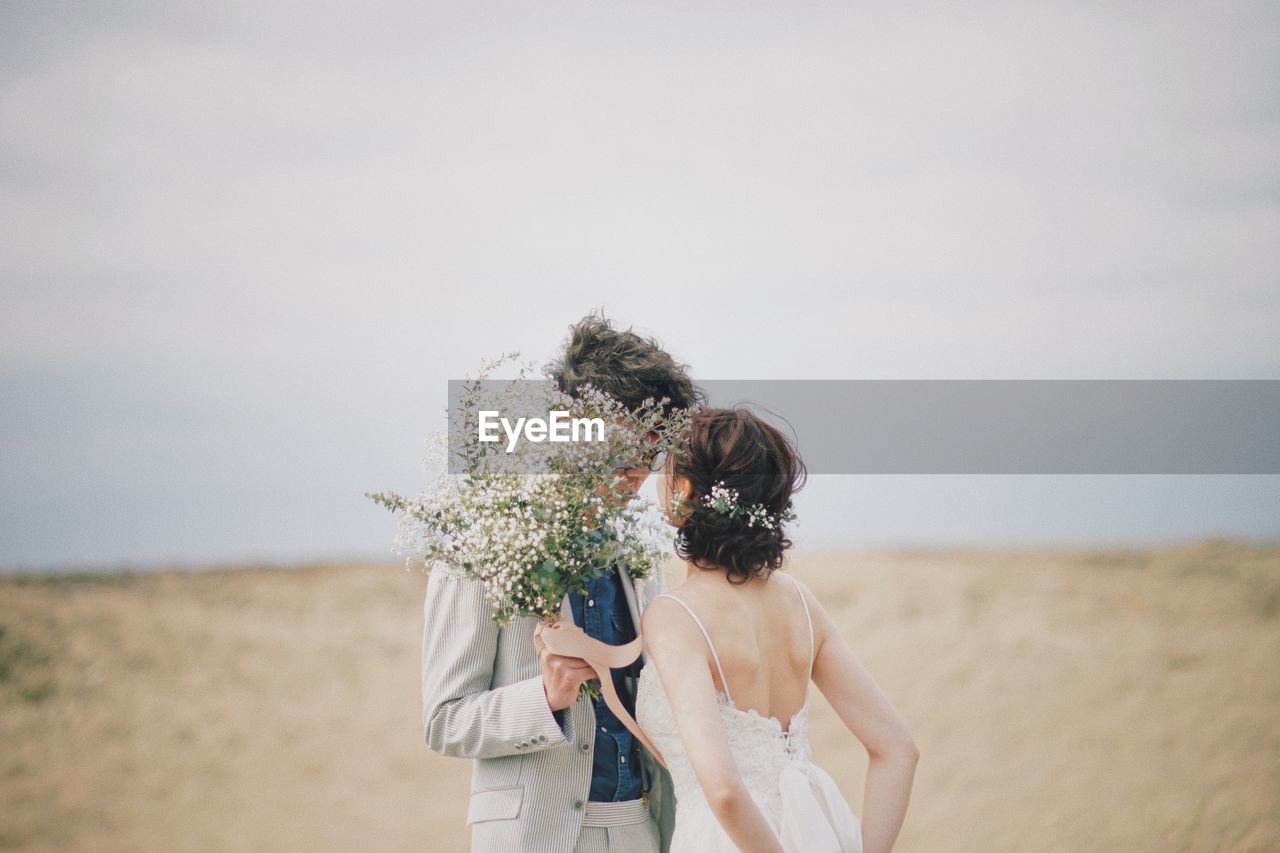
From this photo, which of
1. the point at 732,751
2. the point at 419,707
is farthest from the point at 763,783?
the point at 419,707

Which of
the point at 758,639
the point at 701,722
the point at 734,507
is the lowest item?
the point at 701,722

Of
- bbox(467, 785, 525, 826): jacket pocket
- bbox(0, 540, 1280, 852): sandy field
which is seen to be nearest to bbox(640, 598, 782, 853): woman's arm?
bbox(467, 785, 525, 826): jacket pocket

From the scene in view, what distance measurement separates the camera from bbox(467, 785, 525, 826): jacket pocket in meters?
2.65

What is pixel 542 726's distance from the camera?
254 cm

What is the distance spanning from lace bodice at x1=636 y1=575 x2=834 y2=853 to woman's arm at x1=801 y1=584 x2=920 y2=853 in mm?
46

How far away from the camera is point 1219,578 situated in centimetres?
1544

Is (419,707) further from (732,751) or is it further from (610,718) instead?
(732,751)

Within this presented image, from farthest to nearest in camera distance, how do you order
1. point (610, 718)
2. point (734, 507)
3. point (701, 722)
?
point (610, 718)
point (734, 507)
point (701, 722)

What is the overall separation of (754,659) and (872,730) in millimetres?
363

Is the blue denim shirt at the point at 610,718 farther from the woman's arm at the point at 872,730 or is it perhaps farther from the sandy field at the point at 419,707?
the sandy field at the point at 419,707

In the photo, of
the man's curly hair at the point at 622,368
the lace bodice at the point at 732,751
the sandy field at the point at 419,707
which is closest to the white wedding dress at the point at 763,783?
the lace bodice at the point at 732,751

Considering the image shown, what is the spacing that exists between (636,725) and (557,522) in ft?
1.91

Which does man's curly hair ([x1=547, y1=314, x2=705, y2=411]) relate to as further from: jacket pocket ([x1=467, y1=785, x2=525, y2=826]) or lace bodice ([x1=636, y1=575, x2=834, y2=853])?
jacket pocket ([x1=467, y1=785, x2=525, y2=826])

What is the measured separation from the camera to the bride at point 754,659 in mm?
2455
